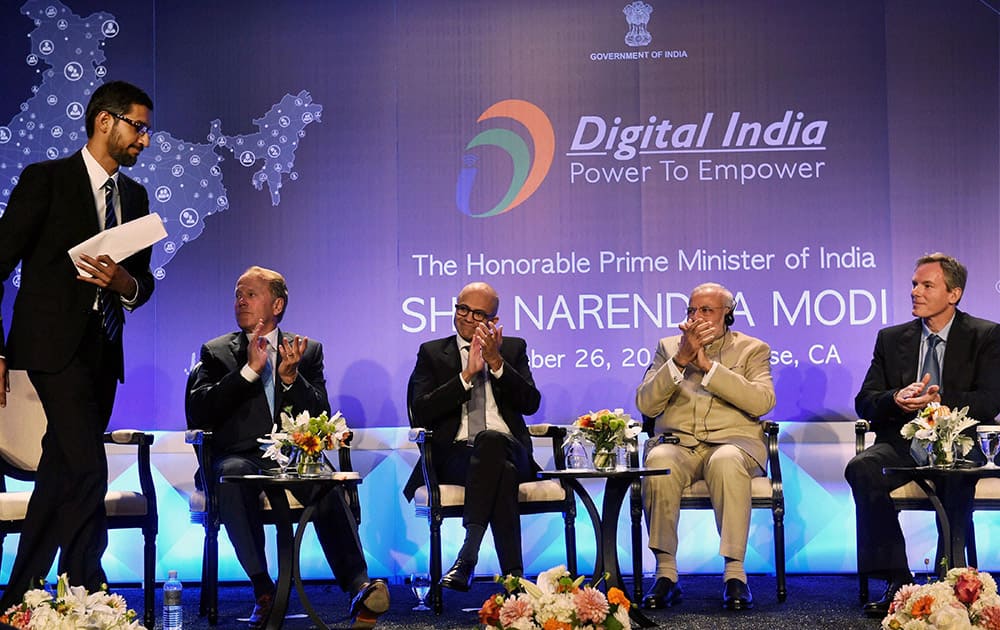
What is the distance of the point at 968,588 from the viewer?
2676 millimetres

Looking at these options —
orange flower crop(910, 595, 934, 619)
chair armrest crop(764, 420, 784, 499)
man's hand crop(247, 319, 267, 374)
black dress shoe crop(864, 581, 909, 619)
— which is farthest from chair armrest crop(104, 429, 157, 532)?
orange flower crop(910, 595, 934, 619)

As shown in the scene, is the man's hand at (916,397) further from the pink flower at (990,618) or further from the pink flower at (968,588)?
the pink flower at (990,618)

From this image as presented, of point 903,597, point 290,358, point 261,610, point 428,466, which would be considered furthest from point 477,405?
point 903,597

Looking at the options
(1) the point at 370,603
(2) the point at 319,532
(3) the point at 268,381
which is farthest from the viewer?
(3) the point at 268,381

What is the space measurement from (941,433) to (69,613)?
3.39 metres

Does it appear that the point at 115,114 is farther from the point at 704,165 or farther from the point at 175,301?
the point at 704,165

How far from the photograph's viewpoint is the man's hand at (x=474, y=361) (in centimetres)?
522

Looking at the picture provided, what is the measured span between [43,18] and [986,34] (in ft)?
16.5

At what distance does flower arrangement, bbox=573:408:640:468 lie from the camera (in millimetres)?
4531

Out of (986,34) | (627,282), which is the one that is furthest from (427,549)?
(986,34)

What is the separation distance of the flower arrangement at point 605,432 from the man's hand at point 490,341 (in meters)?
0.79

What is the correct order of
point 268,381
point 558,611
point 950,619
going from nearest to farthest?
point 558,611 → point 950,619 → point 268,381

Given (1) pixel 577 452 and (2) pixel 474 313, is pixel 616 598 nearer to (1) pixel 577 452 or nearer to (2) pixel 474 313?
(1) pixel 577 452

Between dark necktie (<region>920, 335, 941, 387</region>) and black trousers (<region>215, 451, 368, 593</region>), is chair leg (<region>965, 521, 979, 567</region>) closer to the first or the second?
dark necktie (<region>920, 335, 941, 387</region>)
